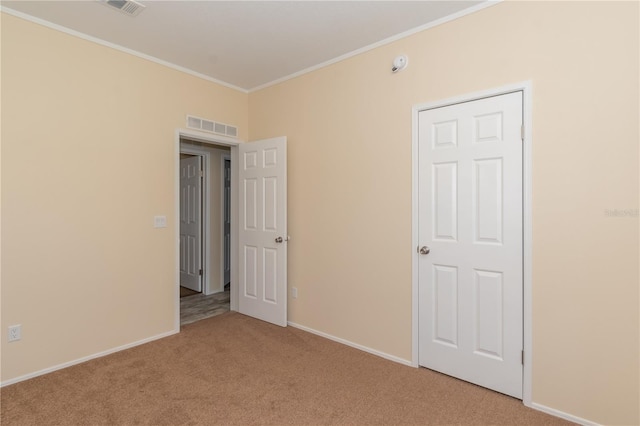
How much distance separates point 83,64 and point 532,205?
11.7 feet

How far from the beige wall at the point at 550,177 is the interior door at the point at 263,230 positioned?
74 centimetres

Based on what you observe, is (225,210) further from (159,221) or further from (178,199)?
(159,221)

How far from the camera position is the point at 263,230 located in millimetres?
3717

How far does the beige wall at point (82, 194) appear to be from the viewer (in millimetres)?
2465

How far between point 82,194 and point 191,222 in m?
2.36

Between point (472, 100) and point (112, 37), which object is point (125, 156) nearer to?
point (112, 37)

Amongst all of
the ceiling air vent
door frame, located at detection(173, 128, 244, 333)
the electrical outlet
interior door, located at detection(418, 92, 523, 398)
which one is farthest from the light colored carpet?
the ceiling air vent

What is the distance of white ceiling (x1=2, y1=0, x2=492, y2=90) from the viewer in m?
2.39

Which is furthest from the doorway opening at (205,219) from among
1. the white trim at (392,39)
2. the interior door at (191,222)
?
the white trim at (392,39)

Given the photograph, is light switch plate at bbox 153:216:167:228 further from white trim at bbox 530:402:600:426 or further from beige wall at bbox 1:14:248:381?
white trim at bbox 530:402:600:426

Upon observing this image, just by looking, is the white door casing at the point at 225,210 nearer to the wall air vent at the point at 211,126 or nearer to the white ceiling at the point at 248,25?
the wall air vent at the point at 211,126

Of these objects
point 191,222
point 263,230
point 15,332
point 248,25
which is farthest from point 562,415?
point 191,222

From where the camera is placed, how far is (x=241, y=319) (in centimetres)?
381

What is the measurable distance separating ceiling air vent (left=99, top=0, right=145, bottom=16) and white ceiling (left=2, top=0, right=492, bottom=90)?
47mm
